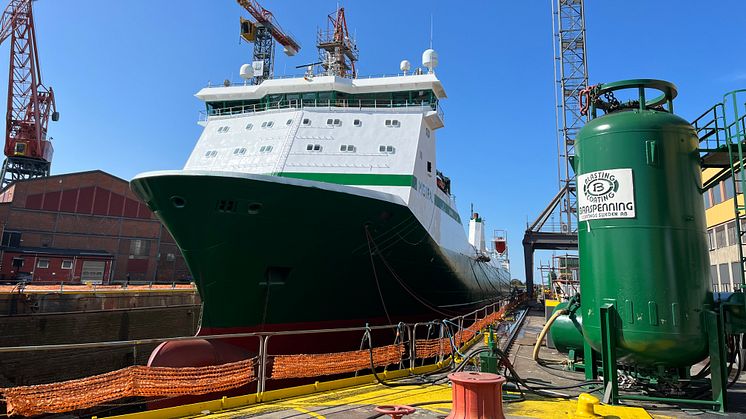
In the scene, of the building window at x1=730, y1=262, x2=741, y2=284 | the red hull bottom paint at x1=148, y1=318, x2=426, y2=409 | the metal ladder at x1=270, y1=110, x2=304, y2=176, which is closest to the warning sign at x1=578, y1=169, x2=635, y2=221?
the red hull bottom paint at x1=148, y1=318, x2=426, y2=409

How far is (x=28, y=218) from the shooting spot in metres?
35.0

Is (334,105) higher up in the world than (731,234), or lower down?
higher up

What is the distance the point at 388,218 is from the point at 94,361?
12.7 metres

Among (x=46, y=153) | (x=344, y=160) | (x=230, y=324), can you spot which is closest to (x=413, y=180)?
(x=344, y=160)

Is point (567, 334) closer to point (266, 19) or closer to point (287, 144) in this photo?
point (287, 144)

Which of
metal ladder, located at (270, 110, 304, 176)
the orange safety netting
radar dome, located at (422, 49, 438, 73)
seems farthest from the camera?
radar dome, located at (422, 49, 438, 73)

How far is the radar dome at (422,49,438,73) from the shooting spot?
16.3 metres

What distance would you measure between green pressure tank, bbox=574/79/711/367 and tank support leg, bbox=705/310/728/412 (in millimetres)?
79

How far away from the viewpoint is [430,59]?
16.3 meters

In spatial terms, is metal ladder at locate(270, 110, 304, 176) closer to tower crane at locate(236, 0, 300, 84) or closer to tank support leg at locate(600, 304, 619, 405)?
tank support leg at locate(600, 304, 619, 405)

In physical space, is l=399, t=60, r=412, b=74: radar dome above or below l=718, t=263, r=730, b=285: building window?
above

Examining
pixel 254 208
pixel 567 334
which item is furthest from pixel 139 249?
pixel 567 334

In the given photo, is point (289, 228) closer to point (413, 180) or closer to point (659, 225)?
point (413, 180)

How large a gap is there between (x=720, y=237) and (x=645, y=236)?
18457 mm
